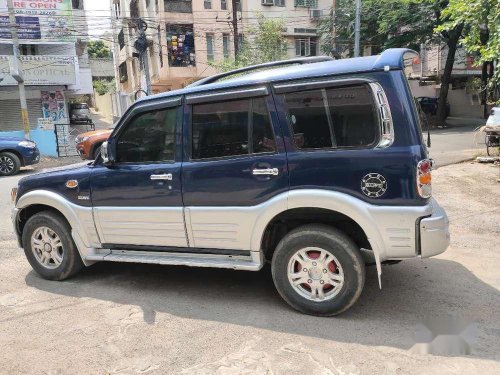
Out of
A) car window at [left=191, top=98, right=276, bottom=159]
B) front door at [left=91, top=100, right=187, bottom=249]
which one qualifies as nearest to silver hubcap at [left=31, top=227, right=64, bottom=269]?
front door at [left=91, top=100, right=187, bottom=249]

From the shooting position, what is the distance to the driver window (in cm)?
430

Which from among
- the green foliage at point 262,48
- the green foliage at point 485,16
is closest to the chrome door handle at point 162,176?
the green foliage at point 485,16

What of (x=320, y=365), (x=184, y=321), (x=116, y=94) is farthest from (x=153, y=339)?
(x=116, y=94)

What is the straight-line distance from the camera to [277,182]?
12.5 feet

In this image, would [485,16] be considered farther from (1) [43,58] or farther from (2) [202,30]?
(2) [202,30]

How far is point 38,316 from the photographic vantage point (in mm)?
4152

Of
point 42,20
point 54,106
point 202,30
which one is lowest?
point 54,106

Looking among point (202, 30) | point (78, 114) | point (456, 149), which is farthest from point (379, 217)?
point (78, 114)

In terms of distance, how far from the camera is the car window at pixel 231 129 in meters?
3.92

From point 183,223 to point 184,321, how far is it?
84cm

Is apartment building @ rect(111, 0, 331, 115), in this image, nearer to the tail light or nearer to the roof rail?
the roof rail

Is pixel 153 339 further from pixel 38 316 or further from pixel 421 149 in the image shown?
pixel 421 149

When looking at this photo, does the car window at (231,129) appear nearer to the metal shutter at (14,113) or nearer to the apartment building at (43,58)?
the apartment building at (43,58)

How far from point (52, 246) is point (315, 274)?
279cm
